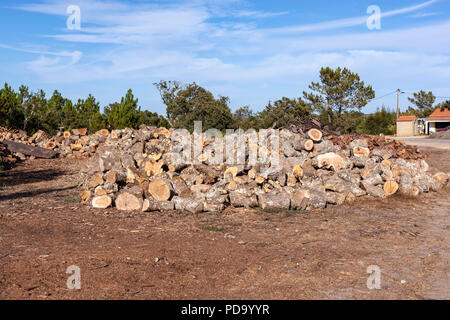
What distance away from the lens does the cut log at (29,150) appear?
1725 centimetres

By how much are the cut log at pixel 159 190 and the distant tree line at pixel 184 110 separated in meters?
13.3

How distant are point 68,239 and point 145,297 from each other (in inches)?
102

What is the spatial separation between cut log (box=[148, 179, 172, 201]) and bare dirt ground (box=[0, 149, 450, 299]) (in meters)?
0.52

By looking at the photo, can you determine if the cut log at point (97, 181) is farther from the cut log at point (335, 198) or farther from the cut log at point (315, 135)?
the cut log at point (315, 135)

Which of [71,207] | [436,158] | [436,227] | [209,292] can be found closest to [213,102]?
[436,158]

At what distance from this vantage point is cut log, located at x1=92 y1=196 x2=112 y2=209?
8422 mm

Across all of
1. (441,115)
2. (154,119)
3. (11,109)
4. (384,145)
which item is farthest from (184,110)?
(441,115)

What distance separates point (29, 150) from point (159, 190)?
1141cm

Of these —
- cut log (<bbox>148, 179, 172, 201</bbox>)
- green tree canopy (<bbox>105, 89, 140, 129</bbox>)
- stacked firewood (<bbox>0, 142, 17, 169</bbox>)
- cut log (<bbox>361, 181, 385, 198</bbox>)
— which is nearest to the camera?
cut log (<bbox>148, 179, 172, 201</bbox>)

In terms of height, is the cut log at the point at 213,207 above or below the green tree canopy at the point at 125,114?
below

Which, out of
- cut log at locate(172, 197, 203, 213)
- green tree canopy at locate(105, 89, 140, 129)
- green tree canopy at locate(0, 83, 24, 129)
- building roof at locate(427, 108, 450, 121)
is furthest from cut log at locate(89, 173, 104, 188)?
building roof at locate(427, 108, 450, 121)

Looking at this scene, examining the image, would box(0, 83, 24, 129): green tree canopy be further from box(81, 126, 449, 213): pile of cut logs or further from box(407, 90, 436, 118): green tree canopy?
box(407, 90, 436, 118): green tree canopy

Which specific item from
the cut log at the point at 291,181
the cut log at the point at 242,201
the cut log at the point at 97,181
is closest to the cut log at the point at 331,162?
the cut log at the point at 291,181

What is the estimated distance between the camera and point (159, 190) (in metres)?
8.50
